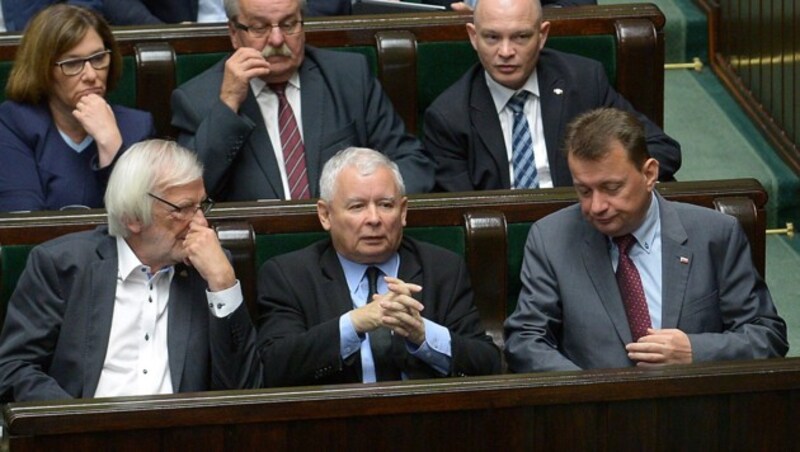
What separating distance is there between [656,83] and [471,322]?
83cm

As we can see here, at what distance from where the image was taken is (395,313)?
224 centimetres

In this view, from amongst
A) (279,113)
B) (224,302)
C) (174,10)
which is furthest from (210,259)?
(174,10)

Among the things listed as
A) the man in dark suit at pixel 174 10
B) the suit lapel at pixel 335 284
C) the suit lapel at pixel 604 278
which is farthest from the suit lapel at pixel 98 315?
the man in dark suit at pixel 174 10

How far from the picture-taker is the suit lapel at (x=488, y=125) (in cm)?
282

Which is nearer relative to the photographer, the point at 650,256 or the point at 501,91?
the point at 650,256

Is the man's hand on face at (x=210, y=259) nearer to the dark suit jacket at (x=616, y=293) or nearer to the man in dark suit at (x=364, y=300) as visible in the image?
the man in dark suit at (x=364, y=300)

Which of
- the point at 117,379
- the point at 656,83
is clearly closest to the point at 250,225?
the point at 117,379

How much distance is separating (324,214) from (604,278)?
1.29 ft

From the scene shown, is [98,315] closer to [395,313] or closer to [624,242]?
[395,313]

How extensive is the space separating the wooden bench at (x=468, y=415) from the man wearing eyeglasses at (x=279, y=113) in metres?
0.81

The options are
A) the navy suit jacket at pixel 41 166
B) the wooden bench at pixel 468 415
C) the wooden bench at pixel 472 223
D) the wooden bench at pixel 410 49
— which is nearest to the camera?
the wooden bench at pixel 468 415

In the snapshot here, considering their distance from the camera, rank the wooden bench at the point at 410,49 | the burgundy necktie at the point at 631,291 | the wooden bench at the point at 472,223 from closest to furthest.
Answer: the burgundy necktie at the point at 631,291, the wooden bench at the point at 472,223, the wooden bench at the point at 410,49

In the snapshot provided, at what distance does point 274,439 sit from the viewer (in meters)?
1.97

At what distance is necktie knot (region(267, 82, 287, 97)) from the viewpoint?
2871 millimetres
